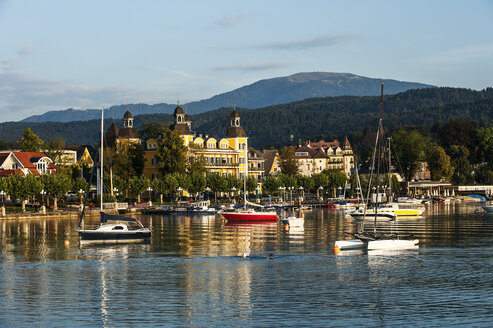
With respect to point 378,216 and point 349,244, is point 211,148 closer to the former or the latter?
point 378,216

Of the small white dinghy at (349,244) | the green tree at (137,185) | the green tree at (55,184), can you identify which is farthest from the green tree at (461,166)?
the small white dinghy at (349,244)

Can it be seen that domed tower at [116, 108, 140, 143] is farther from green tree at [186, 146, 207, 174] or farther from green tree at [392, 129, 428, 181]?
green tree at [392, 129, 428, 181]

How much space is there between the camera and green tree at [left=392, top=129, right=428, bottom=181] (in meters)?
180

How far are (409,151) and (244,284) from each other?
14592 cm

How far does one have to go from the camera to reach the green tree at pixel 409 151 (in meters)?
180

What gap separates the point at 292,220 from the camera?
258 ft

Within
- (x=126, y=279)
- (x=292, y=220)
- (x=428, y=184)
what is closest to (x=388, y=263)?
(x=126, y=279)

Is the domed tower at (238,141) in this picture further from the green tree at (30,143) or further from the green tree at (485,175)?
the green tree at (485,175)

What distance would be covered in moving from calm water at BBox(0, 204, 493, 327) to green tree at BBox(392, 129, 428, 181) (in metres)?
116

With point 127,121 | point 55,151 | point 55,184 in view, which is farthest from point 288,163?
point 55,184

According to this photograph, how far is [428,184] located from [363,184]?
2436cm

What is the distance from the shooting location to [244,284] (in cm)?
4047

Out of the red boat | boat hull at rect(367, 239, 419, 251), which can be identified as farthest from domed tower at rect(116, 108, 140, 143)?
boat hull at rect(367, 239, 419, 251)

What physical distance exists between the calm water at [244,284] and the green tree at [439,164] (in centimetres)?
12101
